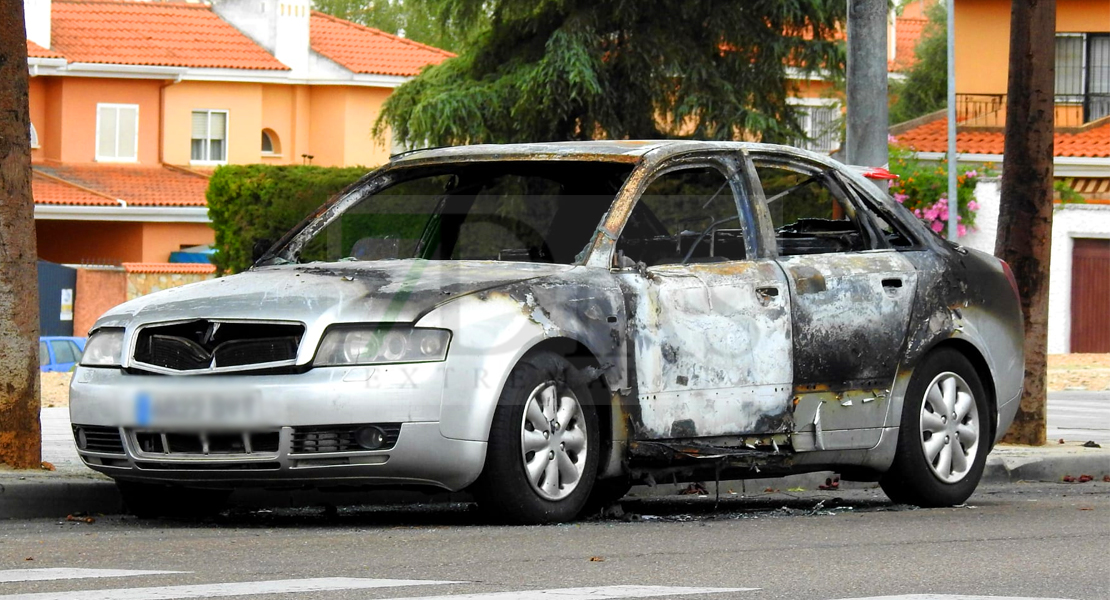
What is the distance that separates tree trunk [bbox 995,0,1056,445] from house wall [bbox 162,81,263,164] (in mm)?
39360

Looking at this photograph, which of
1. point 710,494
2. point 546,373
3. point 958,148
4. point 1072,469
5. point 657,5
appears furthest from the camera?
point 958,148

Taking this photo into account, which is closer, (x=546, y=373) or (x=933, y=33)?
(x=546, y=373)

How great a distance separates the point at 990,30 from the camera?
37844mm

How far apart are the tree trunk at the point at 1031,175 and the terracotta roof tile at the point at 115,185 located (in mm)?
34203

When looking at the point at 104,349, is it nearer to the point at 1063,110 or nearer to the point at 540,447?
the point at 540,447

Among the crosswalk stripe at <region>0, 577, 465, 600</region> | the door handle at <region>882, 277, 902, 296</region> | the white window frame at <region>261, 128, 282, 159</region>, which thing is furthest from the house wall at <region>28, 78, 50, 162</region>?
the crosswalk stripe at <region>0, 577, 465, 600</region>

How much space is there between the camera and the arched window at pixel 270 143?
52.6m

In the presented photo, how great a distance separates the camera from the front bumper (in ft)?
22.9

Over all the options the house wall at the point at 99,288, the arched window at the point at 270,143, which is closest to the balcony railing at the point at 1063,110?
the house wall at the point at 99,288

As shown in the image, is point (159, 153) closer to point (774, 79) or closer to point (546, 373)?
point (774, 79)

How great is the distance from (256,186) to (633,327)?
22.4m

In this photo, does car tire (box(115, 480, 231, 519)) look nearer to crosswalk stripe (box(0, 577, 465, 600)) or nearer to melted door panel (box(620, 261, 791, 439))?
melted door panel (box(620, 261, 791, 439))

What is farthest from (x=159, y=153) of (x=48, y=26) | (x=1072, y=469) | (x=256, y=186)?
(x=1072, y=469)

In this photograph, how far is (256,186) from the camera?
2941cm
